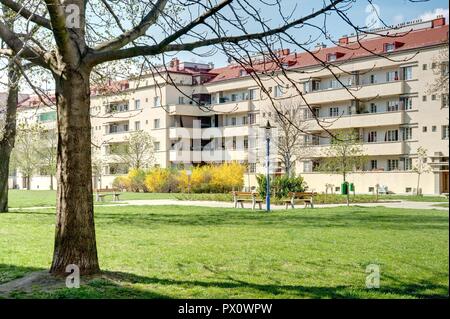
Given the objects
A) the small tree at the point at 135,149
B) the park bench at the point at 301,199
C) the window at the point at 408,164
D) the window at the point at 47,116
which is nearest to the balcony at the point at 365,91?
the window at the point at 408,164

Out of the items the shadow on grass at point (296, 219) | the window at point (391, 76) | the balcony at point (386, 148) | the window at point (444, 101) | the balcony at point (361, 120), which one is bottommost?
the shadow on grass at point (296, 219)

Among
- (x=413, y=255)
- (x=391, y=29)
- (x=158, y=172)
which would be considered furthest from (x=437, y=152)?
(x=158, y=172)

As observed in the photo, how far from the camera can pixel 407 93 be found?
4750 mm

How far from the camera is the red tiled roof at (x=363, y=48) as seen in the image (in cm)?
325

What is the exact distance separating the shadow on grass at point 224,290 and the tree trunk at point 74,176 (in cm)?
26

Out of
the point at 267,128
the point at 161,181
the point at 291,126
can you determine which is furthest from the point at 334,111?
the point at 161,181

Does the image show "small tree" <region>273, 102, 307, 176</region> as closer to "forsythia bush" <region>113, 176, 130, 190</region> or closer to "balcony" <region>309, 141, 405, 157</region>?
"balcony" <region>309, 141, 405, 157</region>

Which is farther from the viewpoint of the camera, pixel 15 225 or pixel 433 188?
pixel 15 225

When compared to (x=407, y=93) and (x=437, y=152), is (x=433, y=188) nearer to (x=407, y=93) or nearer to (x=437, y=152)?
(x=437, y=152)

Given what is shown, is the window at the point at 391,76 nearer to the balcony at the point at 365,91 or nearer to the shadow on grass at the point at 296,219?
the balcony at the point at 365,91

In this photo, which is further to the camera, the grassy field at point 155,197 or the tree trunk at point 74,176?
the grassy field at point 155,197

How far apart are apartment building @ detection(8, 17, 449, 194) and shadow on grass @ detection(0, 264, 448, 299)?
68cm

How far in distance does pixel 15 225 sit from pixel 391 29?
24.6 feet

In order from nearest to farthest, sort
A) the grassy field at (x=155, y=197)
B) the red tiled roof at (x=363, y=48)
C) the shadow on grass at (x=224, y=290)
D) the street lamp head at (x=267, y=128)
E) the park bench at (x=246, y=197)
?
the red tiled roof at (x=363, y=48) < the shadow on grass at (x=224, y=290) < the street lamp head at (x=267, y=128) < the park bench at (x=246, y=197) < the grassy field at (x=155, y=197)
